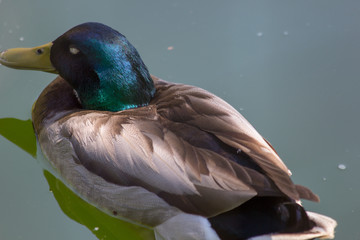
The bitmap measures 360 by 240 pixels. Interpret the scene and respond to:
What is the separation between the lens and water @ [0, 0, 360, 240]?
11.8 ft

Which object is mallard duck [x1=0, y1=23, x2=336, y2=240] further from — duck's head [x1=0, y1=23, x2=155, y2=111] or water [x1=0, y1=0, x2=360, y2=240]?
water [x1=0, y1=0, x2=360, y2=240]

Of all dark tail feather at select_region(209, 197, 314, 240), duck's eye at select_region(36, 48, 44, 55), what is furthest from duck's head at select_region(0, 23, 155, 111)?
dark tail feather at select_region(209, 197, 314, 240)

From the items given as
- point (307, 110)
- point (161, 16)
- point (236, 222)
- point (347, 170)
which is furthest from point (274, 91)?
point (236, 222)

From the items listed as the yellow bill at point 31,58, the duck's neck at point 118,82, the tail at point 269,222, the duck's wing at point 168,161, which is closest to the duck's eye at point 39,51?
the yellow bill at point 31,58

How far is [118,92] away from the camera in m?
3.58

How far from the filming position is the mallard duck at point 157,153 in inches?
115

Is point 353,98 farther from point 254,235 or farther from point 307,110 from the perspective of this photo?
point 254,235

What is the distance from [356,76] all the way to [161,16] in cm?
173

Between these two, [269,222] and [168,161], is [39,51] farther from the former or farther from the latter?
[269,222]

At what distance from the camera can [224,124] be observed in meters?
3.16

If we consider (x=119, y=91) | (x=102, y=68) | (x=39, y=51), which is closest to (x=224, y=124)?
(x=119, y=91)

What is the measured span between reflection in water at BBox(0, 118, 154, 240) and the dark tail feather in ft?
1.92

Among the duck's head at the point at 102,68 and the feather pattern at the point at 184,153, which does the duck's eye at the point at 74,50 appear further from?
the feather pattern at the point at 184,153

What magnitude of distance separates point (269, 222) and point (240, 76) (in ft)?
5.72
